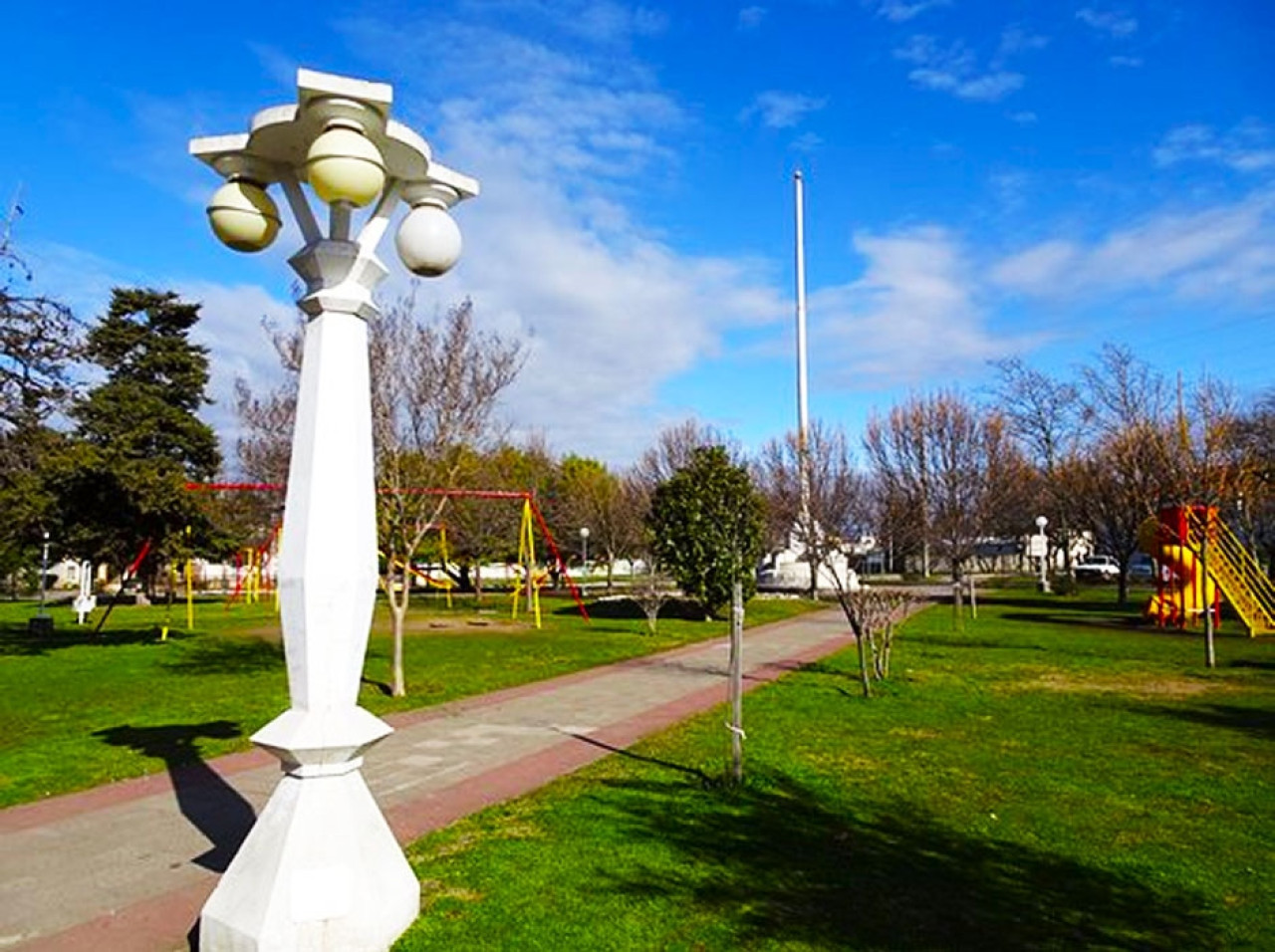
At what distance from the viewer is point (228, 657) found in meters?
17.1

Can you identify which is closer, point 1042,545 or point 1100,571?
point 1042,545

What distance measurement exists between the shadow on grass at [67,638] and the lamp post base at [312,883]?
17622 millimetres

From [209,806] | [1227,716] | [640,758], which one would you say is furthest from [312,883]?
[1227,716]

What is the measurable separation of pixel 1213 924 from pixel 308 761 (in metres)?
4.36

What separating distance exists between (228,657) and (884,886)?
1528 centimetres

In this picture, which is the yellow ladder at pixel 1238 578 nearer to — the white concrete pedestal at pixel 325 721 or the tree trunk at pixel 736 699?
the tree trunk at pixel 736 699

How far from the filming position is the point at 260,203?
14.9 ft

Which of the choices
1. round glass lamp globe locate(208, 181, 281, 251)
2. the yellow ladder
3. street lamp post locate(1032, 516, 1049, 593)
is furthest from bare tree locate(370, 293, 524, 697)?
street lamp post locate(1032, 516, 1049, 593)

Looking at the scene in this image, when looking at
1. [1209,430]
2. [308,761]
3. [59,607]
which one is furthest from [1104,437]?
[59,607]

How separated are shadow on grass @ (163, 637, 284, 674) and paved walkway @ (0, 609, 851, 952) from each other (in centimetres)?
584

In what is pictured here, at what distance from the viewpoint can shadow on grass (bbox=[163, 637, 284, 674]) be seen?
50.2ft

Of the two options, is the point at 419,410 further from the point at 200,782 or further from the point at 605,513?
the point at 605,513

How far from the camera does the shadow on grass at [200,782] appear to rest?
594cm

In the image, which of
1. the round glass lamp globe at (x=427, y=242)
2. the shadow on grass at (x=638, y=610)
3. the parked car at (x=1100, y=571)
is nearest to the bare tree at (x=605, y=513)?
the shadow on grass at (x=638, y=610)
